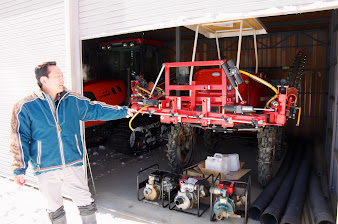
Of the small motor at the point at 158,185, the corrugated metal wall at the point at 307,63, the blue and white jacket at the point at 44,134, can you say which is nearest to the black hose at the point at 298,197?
the small motor at the point at 158,185

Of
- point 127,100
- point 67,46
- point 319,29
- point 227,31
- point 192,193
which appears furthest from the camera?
point 319,29

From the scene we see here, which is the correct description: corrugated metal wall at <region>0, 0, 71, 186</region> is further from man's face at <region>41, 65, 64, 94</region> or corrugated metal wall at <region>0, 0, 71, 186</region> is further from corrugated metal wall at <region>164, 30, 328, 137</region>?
corrugated metal wall at <region>164, 30, 328, 137</region>

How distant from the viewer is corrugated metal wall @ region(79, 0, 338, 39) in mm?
2855

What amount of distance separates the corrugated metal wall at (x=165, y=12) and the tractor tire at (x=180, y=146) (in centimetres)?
214

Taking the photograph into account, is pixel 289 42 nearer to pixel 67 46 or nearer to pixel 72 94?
pixel 67 46

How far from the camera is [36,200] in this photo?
4.71 meters

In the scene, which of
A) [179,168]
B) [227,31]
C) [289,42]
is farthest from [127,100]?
[289,42]

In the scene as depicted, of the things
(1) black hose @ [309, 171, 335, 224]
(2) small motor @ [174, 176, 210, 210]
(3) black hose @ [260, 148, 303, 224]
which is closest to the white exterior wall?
(2) small motor @ [174, 176, 210, 210]

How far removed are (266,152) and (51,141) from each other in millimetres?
3366

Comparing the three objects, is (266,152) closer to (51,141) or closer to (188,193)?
(188,193)

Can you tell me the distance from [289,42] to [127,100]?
5.89m

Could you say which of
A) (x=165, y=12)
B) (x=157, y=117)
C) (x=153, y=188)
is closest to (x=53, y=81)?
(x=165, y=12)

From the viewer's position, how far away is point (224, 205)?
12.3ft

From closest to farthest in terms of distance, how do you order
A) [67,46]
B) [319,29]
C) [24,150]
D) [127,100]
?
[24,150] < [67,46] < [127,100] < [319,29]
